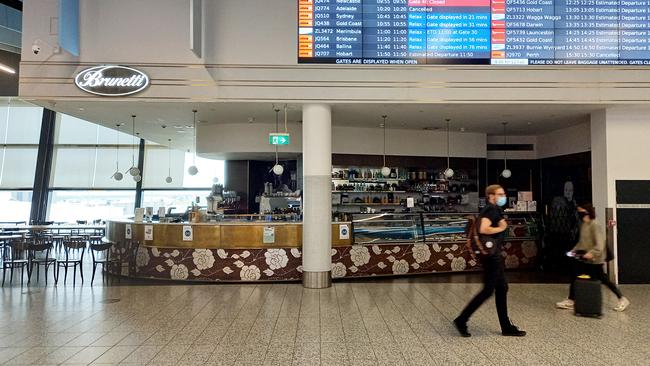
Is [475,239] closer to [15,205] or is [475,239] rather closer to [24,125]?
[15,205]

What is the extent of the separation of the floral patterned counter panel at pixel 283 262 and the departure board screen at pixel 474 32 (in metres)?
3.49

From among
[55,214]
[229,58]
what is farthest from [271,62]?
[55,214]

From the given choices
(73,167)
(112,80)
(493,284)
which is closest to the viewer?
(493,284)

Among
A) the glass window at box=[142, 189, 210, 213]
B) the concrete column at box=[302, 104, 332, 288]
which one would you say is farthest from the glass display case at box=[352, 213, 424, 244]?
the glass window at box=[142, 189, 210, 213]

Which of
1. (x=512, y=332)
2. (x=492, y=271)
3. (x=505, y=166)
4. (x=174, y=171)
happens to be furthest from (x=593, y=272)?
(x=174, y=171)

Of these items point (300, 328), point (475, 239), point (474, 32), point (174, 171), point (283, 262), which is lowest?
point (300, 328)

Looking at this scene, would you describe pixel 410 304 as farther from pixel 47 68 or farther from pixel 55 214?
pixel 55 214

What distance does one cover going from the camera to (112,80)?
7.11 meters

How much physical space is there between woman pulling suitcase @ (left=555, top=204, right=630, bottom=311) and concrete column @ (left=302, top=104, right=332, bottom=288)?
3667 millimetres

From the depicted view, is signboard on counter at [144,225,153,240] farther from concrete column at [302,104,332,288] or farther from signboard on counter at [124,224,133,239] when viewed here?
concrete column at [302,104,332,288]

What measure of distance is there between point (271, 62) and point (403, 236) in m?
4.13

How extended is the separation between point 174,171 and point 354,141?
9.31 metres

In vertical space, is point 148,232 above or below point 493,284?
above

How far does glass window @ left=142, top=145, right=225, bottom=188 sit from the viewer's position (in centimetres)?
1680
